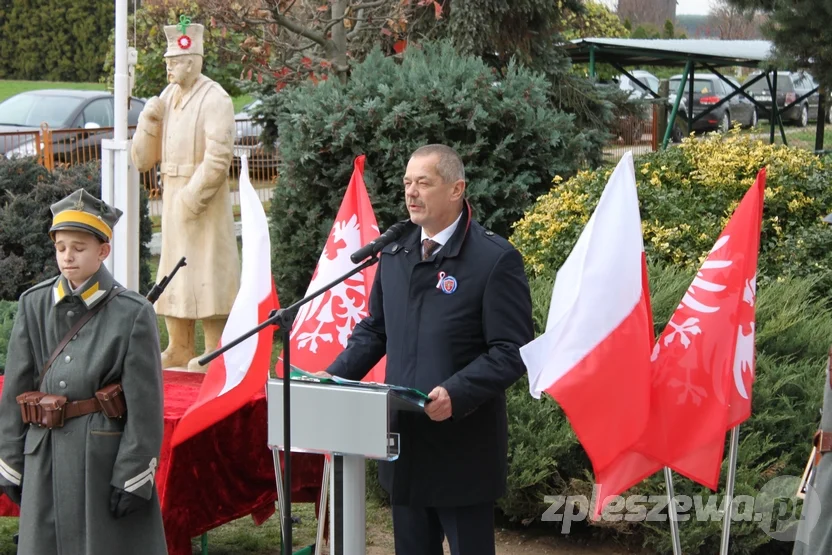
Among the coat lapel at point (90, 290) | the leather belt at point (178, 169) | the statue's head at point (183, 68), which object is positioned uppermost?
the statue's head at point (183, 68)

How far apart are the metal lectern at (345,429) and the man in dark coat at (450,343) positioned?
0.40 meters

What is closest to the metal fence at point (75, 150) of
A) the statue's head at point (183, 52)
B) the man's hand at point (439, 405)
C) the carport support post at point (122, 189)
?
the carport support post at point (122, 189)

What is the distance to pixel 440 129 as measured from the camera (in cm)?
866

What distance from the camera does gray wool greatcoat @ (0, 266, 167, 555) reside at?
163 inches

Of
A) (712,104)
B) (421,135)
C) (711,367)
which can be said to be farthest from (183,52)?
(712,104)

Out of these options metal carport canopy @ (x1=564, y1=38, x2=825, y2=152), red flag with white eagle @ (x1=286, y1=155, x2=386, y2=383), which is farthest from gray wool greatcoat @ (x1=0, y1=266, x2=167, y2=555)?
metal carport canopy @ (x1=564, y1=38, x2=825, y2=152)

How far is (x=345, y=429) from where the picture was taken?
3291 millimetres

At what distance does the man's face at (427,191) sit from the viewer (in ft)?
12.6

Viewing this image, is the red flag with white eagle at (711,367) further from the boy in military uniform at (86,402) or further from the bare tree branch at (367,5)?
the bare tree branch at (367,5)

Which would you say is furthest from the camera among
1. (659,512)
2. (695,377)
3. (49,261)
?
(49,261)

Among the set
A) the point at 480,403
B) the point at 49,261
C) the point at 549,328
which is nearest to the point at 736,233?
the point at 549,328

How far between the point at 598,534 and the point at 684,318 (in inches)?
70.5

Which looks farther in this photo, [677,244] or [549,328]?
[677,244]

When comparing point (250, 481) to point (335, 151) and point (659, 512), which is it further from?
point (335, 151)
